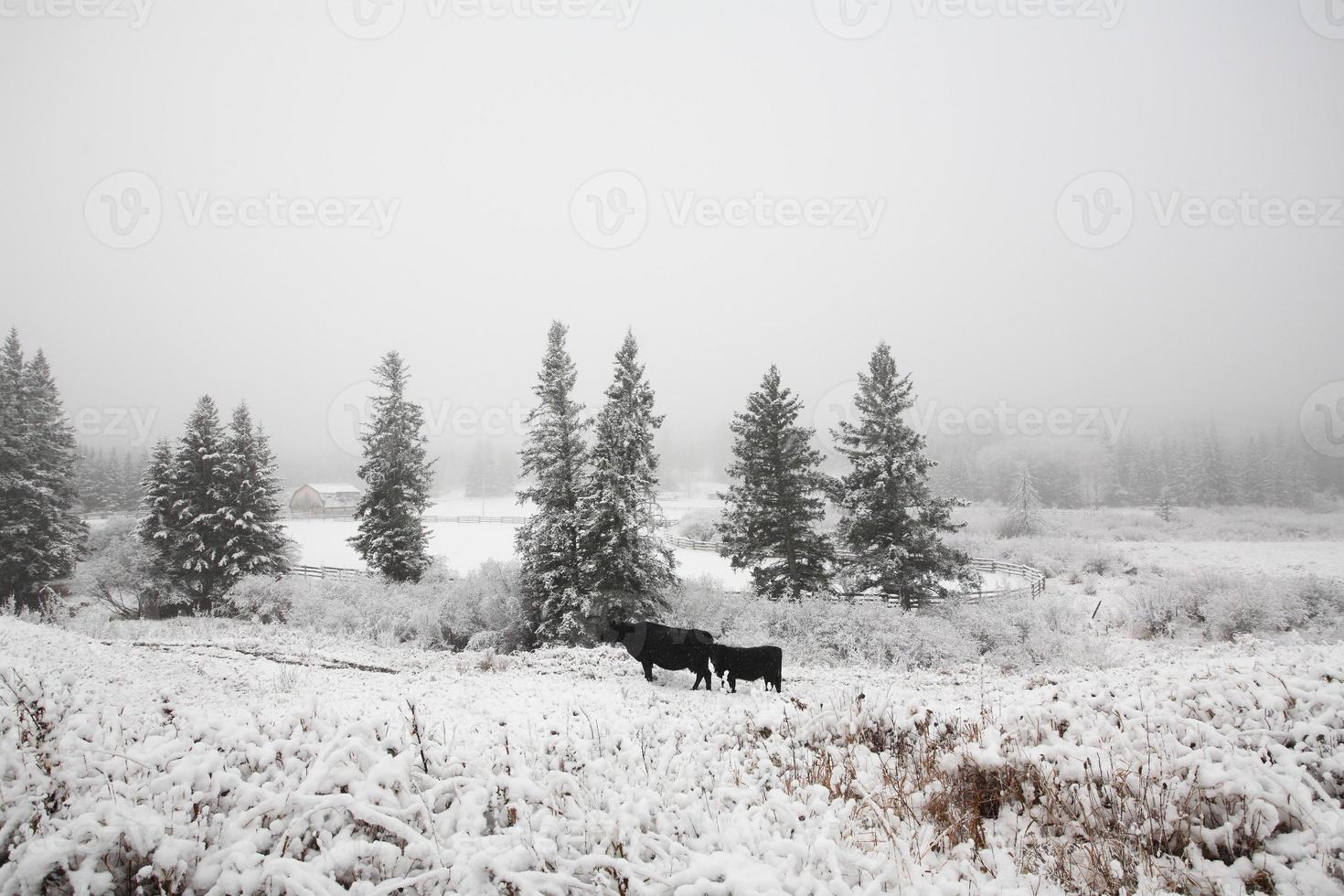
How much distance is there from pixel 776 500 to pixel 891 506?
4.49 metres

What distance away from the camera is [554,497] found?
2119 cm

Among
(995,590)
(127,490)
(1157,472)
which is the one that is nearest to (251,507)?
(995,590)

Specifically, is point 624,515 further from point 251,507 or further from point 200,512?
point 200,512

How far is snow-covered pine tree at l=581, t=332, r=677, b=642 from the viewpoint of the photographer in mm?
19938

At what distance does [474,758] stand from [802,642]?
575 inches

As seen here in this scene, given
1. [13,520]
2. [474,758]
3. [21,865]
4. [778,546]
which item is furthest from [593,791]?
[13,520]

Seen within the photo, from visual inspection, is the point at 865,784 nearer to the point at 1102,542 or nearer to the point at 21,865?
the point at 21,865

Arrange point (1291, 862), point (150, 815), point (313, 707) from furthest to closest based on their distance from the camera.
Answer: point (313, 707)
point (1291, 862)
point (150, 815)

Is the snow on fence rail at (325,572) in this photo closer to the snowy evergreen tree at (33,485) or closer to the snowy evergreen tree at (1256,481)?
the snowy evergreen tree at (33,485)

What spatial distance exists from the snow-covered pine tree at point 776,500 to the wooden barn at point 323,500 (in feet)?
222

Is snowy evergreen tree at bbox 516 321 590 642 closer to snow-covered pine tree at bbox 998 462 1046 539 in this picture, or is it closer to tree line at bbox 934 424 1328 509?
snow-covered pine tree at bbox 998 462 1046 539

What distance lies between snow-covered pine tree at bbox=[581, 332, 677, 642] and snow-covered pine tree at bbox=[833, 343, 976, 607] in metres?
7.74

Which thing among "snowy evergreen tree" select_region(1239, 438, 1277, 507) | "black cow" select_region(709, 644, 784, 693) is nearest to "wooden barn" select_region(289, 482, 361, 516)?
"black cow" select_region(709, 644, 784, 693)

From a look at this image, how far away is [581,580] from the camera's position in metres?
20.4
